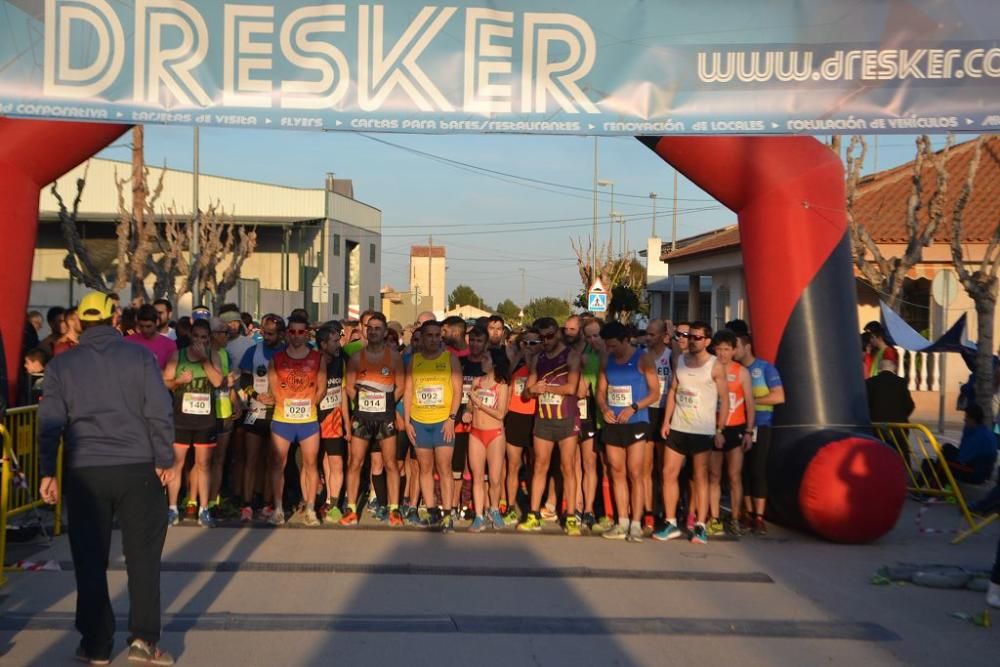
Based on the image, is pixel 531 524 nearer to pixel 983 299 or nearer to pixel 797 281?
pixel 797 281

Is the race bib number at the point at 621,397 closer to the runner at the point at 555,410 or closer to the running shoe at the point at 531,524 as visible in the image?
the runner at the point at 555,410

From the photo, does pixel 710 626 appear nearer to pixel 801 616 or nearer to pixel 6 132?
pixel 801 616

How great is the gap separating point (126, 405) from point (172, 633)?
148 centimetres

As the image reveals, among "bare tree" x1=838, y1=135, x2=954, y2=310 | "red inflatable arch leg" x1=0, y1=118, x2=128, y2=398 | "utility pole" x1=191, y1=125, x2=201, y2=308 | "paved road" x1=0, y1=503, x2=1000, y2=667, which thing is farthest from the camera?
"utility pole" x1=191, y1=125, x2=201, y2=308

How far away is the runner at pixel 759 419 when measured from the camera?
886 centimetres

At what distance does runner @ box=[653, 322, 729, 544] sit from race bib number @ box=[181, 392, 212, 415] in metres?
4.00

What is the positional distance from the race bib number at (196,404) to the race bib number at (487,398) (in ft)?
7.72

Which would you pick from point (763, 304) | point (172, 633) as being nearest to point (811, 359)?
point (763, 304)

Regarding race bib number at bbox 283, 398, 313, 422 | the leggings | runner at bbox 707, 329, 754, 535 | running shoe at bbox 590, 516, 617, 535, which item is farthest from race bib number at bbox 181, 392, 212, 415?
the leggings

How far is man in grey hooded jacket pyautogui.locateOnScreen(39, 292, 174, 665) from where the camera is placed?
5.05 meters

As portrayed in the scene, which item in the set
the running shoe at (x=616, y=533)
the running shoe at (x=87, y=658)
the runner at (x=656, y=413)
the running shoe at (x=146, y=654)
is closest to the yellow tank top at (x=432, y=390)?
the running shoe at (x=616, y=533)

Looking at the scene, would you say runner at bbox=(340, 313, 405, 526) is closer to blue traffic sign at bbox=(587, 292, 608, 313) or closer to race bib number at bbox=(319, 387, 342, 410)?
race bib number at bbox=(319, 387, 342, 410)

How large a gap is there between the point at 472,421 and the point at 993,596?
4.37m

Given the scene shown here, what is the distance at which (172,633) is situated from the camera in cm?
571
